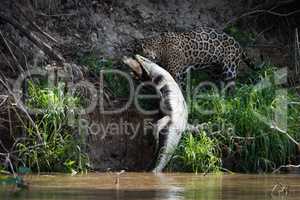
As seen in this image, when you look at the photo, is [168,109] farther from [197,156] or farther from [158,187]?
[158,187]

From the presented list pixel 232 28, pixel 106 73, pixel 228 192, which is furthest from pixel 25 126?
pixel 232 28

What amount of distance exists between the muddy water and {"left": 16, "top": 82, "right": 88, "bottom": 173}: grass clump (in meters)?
0.40

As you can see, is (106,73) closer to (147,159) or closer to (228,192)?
(147,159)

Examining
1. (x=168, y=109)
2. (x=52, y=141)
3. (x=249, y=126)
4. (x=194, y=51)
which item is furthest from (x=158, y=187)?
(x=194, y=51)

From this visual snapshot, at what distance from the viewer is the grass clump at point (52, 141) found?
35.0 feet

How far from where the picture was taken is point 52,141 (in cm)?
1080

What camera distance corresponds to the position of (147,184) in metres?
9.60

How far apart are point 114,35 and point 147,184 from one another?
15.3 feet

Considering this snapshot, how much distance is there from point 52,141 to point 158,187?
206 cm

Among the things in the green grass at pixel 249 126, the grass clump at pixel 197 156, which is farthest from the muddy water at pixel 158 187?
the green grass at pixel 249 126

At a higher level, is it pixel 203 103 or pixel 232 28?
pixel 232 28

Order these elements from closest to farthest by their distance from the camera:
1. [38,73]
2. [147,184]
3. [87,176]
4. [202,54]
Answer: [147,184]
[87,176]
[38,73]
[202,54]

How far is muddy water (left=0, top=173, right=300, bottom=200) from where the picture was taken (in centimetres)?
826

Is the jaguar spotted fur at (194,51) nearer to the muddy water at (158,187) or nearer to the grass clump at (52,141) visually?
the grass clump at (52,141)
